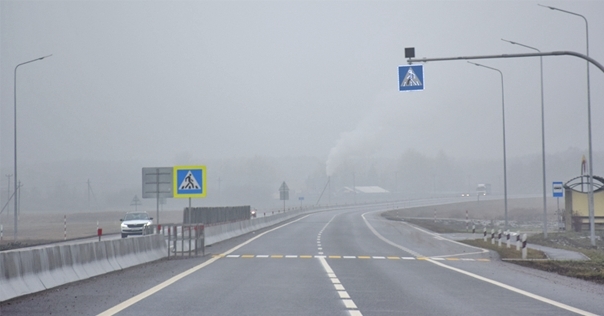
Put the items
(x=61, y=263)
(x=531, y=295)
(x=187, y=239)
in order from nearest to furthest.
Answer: (x=531, y=295) → (x=61, y=263) → (x=187, y=239)

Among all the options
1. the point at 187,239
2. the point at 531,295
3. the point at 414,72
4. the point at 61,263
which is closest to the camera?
the point at 531,295

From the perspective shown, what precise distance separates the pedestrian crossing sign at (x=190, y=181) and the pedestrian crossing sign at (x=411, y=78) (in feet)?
24.1

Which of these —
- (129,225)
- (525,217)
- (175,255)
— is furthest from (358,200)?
(175,255)

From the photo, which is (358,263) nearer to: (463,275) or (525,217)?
(463,275)

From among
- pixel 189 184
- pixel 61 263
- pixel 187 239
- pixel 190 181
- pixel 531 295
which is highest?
pixel 190 181

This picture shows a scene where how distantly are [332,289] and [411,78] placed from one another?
10.9m

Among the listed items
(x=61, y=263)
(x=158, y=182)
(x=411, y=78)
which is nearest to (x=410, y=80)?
(x=411, y=78)

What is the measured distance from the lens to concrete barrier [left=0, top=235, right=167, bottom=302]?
13195 millimetres

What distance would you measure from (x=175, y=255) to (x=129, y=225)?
19.6 meters

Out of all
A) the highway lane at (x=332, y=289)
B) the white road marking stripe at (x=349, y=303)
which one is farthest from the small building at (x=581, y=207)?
the white road marking stripe at (x=349, y=303)

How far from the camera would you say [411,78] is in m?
24.4

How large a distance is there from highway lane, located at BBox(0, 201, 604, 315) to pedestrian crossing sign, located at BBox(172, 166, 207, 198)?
95.2 inches

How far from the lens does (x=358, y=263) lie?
76.7ft

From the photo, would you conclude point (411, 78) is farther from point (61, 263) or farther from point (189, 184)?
point (61, 263)
